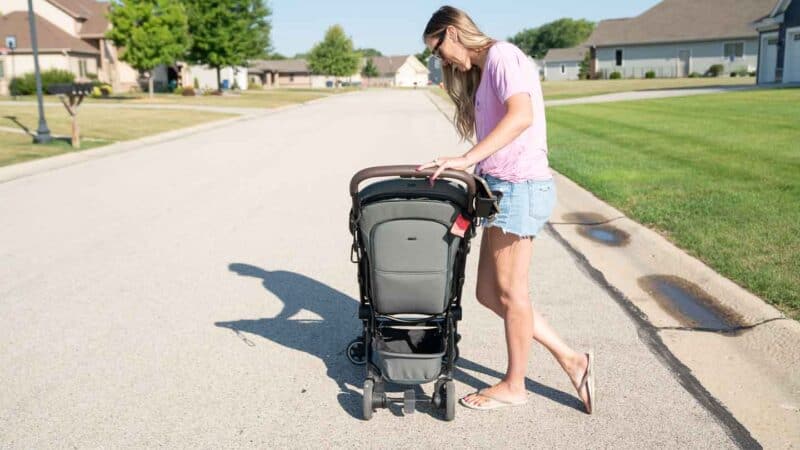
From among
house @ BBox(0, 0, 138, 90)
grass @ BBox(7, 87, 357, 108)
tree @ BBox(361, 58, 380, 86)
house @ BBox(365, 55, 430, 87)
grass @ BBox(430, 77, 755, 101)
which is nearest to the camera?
grass @ BBox(7, 87, 357, 108)

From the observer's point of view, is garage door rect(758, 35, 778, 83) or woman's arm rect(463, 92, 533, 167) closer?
woman's arm rect(463, 92, 533, 167)

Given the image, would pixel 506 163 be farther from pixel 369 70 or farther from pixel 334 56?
pixel 369 70

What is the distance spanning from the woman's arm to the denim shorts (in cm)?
29

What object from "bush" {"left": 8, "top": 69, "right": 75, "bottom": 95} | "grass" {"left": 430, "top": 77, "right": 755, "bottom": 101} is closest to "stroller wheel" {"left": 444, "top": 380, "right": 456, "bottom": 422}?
"grass" {"left": 430, "top": 77, "right": 755, "bottom": 101}

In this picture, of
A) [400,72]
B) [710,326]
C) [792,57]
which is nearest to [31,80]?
[792,57]

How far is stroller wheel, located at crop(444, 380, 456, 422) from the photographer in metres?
3.50

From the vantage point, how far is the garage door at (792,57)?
132 feet

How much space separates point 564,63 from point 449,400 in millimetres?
98154

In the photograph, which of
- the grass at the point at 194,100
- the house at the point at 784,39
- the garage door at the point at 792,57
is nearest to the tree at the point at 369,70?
the grass at the point at 194,100

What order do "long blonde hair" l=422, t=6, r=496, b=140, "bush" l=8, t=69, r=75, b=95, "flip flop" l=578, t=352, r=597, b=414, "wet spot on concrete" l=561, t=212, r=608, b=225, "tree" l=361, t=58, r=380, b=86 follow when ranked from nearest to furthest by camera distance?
1. "long blonde hair" l=422, t=6, r=496, b=140
2. "flip flop" l=578, t=352, r=597, b=414
3. "wet spot on concrete" l=561, t=212, r=608, b=225
4. "bush" l=8, t=69, r=75, b=95
5. "tree" l=361, t=58, r=380, b=86

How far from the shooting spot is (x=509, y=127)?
3.16m

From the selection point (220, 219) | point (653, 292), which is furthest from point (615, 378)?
point (220, 219)

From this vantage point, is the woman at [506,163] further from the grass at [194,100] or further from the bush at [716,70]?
the bush at [716,70]

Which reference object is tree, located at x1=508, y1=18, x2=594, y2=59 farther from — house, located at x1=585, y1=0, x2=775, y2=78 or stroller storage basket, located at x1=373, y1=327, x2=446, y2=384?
stroller storage basket, located at x1=373, y1=327, x2=446, y2=384
